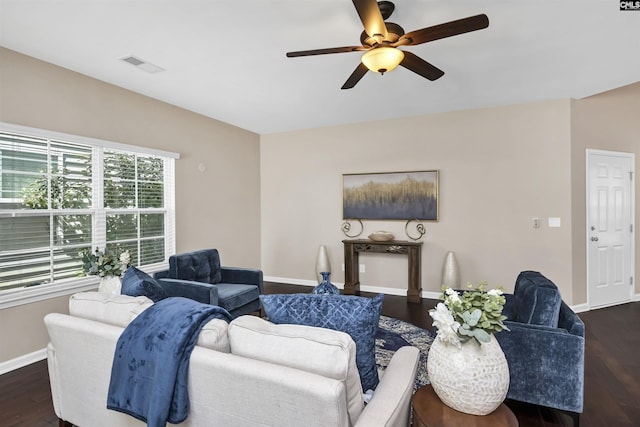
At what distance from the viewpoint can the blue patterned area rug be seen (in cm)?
300

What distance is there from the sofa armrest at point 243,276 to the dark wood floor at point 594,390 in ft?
6.03

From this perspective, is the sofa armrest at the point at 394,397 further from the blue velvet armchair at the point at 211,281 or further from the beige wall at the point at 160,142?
the beige wall at the point at 160,142

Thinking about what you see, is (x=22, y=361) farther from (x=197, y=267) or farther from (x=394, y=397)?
(x=394, y=397)

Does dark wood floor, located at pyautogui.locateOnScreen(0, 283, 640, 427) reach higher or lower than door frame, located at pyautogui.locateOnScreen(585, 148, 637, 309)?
lower

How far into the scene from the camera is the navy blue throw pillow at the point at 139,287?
2.27 meters

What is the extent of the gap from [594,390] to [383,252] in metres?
2.83

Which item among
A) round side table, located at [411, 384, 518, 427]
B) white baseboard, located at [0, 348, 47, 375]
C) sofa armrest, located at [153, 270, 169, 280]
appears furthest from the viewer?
sofa armrest, located at [153, 270, 169, 280]

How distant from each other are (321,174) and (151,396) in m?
4.61

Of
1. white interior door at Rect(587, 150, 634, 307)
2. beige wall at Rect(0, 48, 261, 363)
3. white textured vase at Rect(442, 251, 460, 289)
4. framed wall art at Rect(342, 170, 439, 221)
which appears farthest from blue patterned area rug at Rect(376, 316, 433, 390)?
beige wall at Rect(0, 48, 261, 363)

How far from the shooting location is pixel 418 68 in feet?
8.55

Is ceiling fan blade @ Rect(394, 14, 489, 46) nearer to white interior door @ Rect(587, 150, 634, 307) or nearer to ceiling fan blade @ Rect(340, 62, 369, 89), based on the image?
ceiling fan blade @ Rect(340, 62, 369, 89)

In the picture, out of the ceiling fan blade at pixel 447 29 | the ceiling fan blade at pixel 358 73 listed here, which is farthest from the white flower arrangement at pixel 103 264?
the ceiling fan blade at pixel 447 29

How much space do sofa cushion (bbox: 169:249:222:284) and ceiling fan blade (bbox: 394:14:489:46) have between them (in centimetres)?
297

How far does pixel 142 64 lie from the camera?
10.6 feet
